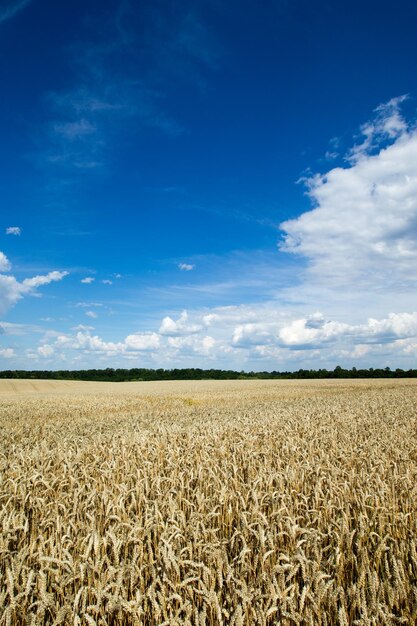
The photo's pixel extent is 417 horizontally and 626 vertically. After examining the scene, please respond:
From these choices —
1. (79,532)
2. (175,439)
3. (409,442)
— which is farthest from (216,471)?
(409,442)

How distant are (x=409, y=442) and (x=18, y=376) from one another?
122107mm

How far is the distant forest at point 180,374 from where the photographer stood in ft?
371

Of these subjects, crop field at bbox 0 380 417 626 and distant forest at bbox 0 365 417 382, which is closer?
crop field at bbox 0 380 417 626

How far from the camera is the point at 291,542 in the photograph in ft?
12.3

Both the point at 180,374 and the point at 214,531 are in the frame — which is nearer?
the point at 214,531

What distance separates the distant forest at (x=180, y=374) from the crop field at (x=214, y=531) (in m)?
108

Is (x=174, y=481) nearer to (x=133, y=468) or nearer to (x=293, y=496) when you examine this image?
(x=133, y=468)

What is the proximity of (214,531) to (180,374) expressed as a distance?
404 ft

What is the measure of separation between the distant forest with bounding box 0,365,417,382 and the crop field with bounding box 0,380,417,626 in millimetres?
107872

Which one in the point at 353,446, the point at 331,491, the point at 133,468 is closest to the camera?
the point at 331,491

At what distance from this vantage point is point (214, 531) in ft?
12.3

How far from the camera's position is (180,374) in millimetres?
125375

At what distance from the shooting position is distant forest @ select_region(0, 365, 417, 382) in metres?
113

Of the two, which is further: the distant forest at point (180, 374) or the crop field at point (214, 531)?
the distant forest at point (180, 374)
